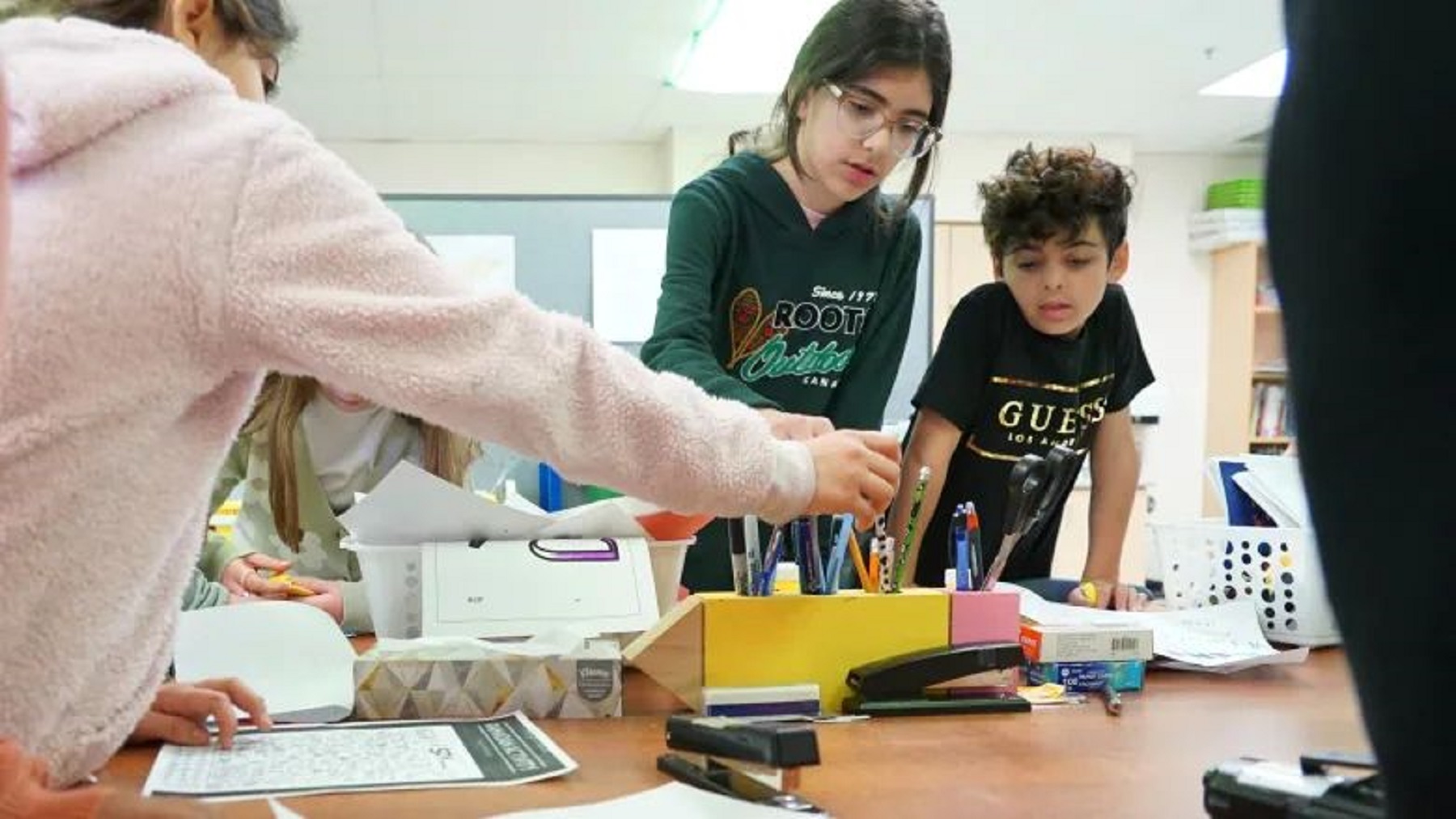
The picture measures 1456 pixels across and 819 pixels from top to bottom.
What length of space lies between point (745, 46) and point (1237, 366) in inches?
110

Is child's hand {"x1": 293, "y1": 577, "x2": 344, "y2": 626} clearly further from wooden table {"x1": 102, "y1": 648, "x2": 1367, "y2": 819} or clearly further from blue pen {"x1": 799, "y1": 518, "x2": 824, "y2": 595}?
blue pen {"x1": 799, "y1": 518, "x2": 824, "y2": 595}

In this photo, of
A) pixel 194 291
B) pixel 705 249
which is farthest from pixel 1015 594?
pixel 194 291

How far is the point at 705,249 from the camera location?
52.4 inches

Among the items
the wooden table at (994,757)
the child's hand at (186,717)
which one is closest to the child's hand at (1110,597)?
the wooden table at (994,757)

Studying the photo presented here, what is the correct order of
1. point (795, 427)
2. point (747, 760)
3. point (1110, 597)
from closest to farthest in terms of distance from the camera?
point (747, 760), point (795, 427), point (1110, 597)

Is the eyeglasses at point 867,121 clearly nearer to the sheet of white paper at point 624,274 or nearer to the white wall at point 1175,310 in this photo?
the sheet of white paper at point 624,274

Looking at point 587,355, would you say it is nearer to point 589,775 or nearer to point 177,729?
point 589,775

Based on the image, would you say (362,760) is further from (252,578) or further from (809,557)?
(252,578)

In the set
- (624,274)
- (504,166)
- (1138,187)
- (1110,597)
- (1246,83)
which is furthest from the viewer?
(504,166)

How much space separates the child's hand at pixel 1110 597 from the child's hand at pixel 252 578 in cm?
82

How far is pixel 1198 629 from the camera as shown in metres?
1.14

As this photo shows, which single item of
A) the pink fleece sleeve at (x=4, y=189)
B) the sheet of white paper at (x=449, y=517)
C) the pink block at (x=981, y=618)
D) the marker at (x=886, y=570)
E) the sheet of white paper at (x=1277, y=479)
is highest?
the pink fleece sleeve at (x=4, y=189)

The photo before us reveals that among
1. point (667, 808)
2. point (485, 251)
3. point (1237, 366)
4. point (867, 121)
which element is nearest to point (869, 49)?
point (867, 121)

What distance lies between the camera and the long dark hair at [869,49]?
50.5 inches
